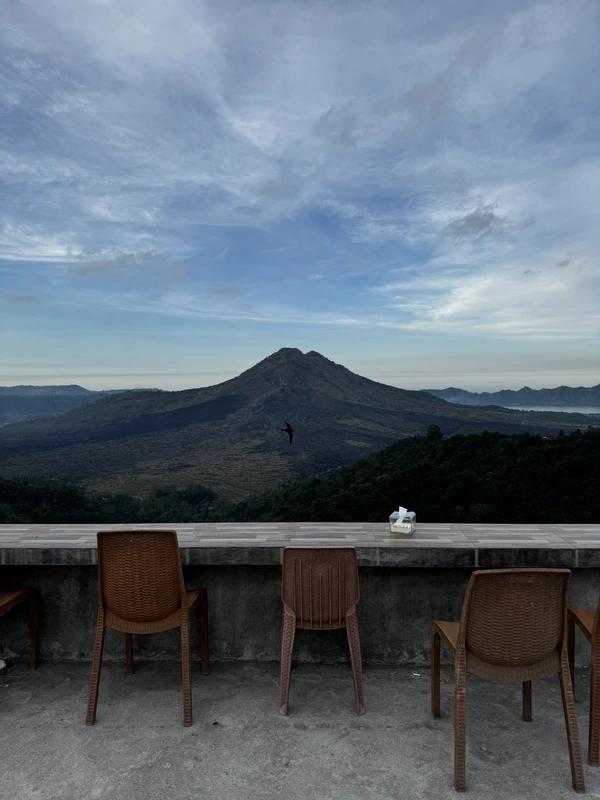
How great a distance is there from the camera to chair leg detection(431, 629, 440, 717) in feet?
9.42

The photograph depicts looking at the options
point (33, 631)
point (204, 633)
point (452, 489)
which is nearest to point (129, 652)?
point (204, 633)

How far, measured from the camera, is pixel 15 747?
8.68ft

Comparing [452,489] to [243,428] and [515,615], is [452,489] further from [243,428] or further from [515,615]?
[243,428]

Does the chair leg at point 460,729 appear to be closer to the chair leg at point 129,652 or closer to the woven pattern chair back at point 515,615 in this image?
the woven pattern chair back at point 515,615

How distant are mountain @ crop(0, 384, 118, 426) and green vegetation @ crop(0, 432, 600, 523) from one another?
5300 inches

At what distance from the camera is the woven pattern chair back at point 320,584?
2.82 metres

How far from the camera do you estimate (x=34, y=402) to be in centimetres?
17862

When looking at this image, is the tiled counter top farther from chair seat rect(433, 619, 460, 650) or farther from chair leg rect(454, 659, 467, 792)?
chair leg rect(454, 659, 467, 792)

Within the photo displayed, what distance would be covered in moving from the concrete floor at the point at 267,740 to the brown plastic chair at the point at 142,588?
0.22 metres

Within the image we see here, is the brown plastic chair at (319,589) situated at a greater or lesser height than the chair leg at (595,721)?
Answer: greater

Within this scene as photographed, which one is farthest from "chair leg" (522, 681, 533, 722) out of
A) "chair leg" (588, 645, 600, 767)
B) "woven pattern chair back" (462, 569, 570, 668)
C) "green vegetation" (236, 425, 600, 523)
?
"green vegetation" (236, 425, 600, 523)

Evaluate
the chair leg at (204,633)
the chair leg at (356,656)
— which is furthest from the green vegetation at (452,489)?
the chair leg at (356,656)

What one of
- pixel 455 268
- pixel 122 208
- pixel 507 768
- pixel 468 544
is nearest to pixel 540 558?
pixel 468 544

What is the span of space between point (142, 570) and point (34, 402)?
631ft
